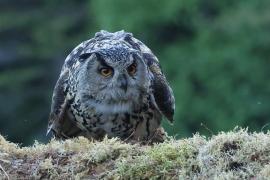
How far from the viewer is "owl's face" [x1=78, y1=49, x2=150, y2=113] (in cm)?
888

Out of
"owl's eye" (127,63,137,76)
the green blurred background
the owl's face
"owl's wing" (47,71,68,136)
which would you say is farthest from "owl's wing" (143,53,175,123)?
the green blurred background

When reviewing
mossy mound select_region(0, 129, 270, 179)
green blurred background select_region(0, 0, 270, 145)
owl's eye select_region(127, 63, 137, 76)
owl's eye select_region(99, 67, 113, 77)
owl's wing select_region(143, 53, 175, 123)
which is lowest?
mossy mound select_region(0, 129, 270, 179)

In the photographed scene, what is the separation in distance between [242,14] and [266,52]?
4.30 feet

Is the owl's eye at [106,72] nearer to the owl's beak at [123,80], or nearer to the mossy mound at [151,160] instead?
the owl's beak at [123,80]

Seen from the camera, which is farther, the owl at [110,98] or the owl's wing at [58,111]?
the owl's wing at [58,111]

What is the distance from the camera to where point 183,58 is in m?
26.5

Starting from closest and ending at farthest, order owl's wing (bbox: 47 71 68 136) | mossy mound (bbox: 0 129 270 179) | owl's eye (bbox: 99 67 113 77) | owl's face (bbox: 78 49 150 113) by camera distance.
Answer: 1. mossy mound (bbox: 0 129 270 179)
2. owl's face (bbox: 78 49 150 113)
3. owl's eye (bbox: 99 67 113 77)
4. owl's wing (bbox: 47 71 68 136)

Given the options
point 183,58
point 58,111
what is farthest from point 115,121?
point 183,58

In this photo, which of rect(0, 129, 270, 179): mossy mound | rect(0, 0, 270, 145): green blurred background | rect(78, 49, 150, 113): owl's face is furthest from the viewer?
rect(0, 0, 270, 145): green blurred background

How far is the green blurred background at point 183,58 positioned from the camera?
2466 centimetres

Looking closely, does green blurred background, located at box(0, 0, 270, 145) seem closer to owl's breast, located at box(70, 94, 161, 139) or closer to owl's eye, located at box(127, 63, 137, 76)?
owl's breast, located at box(70, 94, 161, 139)

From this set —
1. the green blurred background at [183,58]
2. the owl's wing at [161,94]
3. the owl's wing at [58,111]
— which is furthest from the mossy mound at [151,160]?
the green blurred background at [183,58]

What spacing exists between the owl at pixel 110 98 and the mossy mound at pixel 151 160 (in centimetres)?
181

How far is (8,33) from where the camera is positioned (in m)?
30.1
